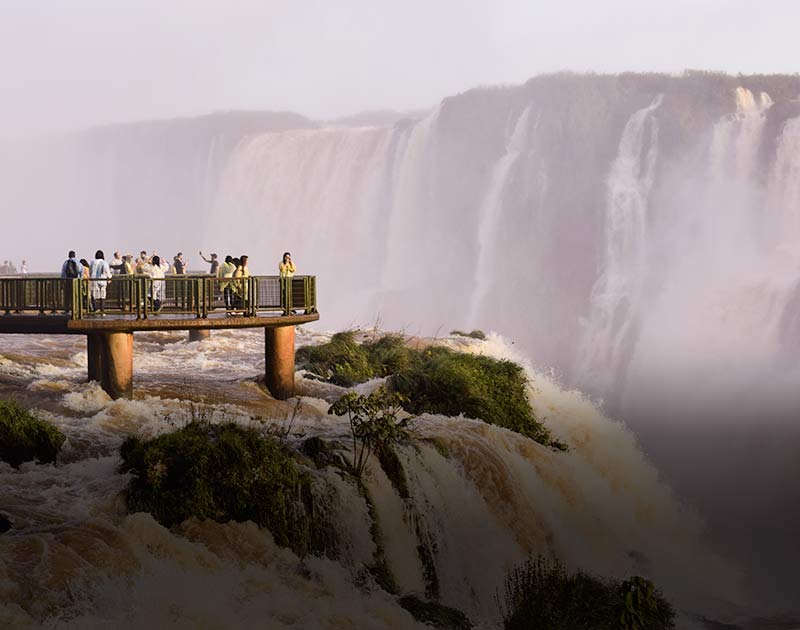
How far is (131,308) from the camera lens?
2219 cm

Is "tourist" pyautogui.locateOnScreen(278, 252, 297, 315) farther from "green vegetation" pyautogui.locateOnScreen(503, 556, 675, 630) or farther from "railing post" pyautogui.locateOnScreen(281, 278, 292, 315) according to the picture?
"green vegetation" pyautogui.locateOnScreen(503, 556, 675, 630)

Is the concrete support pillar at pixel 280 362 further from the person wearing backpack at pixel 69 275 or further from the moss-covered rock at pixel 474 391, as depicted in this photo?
the person wearing backpack at pixel 69 275

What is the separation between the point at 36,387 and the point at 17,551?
10.6 m

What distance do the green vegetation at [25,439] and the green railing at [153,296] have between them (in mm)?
4188

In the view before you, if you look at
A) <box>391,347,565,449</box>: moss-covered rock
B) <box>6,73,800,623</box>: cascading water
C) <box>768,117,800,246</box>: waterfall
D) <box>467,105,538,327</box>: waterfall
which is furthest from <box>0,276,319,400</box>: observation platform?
<box>467,105,538,327</box>: waterfall

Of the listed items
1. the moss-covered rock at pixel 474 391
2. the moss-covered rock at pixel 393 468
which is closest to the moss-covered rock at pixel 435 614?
the moss-covered rock at pixel 393 468

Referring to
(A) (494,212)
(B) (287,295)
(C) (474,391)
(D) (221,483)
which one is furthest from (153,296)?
(A) (494,212)

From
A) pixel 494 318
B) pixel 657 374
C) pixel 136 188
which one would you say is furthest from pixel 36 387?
pixel 136 188

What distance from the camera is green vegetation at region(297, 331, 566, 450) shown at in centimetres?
2522

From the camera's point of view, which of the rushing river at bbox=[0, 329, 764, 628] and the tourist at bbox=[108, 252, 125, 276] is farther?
the tourist at bbox=[108, 252, 125, 276]

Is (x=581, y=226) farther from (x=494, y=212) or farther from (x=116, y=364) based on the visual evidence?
(x=116, y=364)

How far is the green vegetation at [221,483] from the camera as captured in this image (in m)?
15.5

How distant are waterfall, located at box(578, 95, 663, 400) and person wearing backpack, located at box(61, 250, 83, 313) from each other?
42.2 meters

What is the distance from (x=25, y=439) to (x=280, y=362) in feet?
26.2
